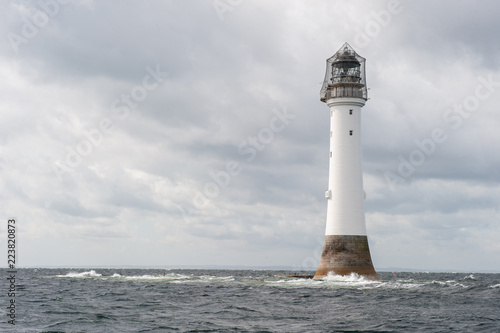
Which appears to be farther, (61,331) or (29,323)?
(29,323)

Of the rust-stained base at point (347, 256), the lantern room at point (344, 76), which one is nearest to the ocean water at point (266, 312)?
the rust-stained base at point (347, 256)

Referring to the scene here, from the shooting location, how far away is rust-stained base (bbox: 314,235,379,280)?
5150 centimetres

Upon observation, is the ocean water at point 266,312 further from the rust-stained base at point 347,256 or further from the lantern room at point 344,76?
the lantern room at point 344,76

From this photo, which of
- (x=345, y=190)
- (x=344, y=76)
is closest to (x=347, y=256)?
(x=345, y=190)

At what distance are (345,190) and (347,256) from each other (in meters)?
6.18

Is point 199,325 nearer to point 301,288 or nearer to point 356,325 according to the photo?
point 356,325

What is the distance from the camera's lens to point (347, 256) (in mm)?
51469

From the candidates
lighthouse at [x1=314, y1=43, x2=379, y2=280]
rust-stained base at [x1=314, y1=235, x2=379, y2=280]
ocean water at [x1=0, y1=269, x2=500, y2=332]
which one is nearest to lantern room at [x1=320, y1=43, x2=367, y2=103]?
lighthouse at [x1=314, y1=43, x2=379, y2=280]

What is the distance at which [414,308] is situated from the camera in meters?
33.2

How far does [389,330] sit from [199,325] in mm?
8816

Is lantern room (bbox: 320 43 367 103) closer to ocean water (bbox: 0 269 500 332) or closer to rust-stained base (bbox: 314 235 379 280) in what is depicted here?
rust-stained base (bbox: 314 235 379 280)

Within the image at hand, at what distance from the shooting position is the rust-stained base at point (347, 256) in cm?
5150

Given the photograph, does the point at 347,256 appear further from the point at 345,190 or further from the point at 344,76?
the point at 344,76

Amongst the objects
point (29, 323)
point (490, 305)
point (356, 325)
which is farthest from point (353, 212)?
point (29, 323)
